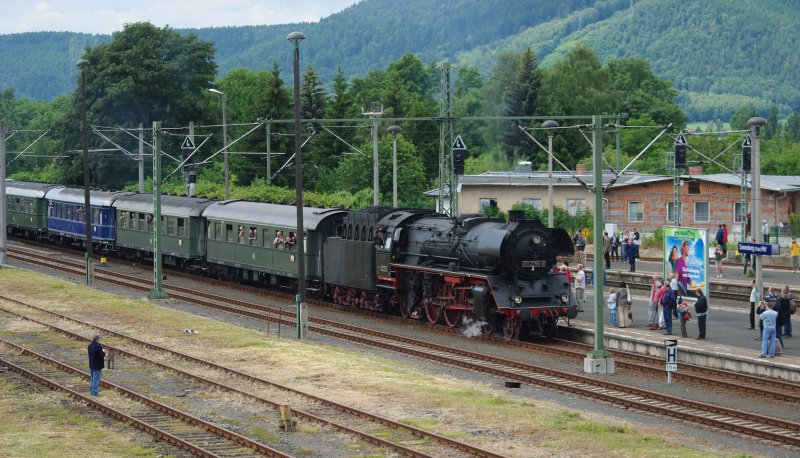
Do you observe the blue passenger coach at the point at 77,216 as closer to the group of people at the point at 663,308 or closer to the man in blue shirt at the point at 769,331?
the group of people at the point at 663,308

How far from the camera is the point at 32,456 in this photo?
17562mm

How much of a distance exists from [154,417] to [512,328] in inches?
504

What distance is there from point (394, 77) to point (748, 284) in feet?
352

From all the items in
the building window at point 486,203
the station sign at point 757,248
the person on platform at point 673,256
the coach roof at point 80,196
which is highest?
the coach roof at point 80,196

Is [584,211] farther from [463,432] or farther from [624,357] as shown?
[463,432]

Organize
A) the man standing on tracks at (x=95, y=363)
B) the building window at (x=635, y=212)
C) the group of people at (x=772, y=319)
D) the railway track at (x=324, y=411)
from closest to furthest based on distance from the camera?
the railway track at (x=324, y=411) < the man standing on tracks at (x=95, y=363) < the group of people at (x=772, y=319) < the building window at (x=635, y=212)

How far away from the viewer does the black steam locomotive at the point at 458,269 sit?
30547 mm

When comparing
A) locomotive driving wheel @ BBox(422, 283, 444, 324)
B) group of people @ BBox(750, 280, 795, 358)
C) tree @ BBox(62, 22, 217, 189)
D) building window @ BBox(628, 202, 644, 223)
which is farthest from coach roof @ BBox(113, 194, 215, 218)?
tree @ BBox(62, 22, 217, 189)

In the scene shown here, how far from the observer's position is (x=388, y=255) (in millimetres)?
34969

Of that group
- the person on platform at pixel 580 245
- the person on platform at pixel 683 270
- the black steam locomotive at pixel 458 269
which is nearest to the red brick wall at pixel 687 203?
the person on platform at pixel 580 245

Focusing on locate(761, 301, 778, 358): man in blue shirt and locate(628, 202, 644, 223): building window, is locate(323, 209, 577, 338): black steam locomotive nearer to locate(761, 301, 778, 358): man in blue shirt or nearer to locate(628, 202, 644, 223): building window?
locate(761, 301, 778, 358): man in blue shirt

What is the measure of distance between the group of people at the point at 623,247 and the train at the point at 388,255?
512 inches

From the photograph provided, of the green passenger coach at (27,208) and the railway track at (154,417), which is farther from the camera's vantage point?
the green passenger coach at (27,208)

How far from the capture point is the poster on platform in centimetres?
3166
